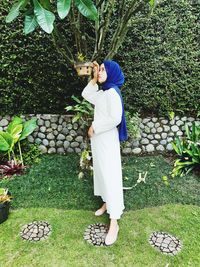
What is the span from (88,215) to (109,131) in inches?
44.2

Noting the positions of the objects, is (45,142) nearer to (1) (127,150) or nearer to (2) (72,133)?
(2) (72,133)

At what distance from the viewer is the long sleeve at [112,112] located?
3.24m

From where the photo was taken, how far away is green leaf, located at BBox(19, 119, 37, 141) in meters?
4.96

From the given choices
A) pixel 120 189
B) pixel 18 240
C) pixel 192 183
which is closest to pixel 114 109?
pixel 120 189

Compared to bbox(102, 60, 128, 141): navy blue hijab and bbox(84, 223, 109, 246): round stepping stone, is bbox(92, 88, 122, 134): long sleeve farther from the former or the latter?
bbox(84, 223, 109, 246): round stepping stone

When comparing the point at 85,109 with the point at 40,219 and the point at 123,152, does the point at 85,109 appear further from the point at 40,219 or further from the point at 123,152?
the point at 40,219

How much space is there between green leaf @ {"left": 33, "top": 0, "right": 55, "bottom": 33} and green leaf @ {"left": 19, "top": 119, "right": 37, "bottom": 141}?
254 cm

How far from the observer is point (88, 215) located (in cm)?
390

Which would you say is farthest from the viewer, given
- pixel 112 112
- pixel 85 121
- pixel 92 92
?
pixel 85 121

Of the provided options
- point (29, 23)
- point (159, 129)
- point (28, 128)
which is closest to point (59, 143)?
point (28, 128)

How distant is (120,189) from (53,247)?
91cm

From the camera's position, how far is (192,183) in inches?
183

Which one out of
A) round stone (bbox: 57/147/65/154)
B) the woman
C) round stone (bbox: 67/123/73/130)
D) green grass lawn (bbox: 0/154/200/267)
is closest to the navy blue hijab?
the woman

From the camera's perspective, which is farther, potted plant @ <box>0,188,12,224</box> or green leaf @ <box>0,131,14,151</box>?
green leaf @ <box>0,131,14,151</box>
